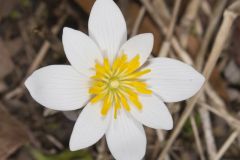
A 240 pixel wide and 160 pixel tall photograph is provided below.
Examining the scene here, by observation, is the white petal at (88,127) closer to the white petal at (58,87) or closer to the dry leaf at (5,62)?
the white petal at (58,87)

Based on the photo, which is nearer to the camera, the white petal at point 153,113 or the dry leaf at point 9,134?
the white petal at point 153,113

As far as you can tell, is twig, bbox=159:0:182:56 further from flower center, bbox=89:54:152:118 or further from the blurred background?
flower center, bbox=89:54:152:118

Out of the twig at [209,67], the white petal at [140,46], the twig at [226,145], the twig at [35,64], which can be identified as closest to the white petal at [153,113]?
the white petal at [140,46]

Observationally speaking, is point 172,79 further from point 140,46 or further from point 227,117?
point 227,117

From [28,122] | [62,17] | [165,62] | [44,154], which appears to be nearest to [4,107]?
[28,122]

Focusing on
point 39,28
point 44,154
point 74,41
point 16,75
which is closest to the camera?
point 74,41

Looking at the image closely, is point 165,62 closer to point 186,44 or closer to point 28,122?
point 186,44

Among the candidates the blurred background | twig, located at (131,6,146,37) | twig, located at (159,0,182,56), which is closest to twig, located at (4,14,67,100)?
the blurred background
